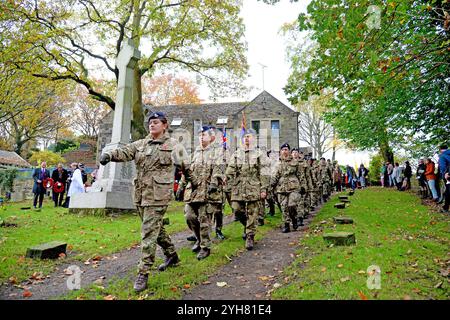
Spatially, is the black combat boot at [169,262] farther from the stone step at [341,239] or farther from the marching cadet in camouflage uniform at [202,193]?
the stone step at [341,239]

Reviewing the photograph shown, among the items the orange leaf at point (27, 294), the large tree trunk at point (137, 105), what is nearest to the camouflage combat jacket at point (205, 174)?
the orange leaf at point (27, 294)

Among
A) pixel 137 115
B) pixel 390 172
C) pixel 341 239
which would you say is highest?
pixel 137 115

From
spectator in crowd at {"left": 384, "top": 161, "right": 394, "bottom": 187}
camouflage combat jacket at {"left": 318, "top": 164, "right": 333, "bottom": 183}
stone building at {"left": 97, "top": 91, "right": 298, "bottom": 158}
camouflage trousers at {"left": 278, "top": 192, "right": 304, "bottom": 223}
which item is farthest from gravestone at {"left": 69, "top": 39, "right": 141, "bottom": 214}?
spectator in crowd at {"left": 384, "top": 161, "right": 394, "bottom": 187}

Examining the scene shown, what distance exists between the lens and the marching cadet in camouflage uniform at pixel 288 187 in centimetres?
888

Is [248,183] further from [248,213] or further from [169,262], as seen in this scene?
[169,262]

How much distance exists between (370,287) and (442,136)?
14.3m

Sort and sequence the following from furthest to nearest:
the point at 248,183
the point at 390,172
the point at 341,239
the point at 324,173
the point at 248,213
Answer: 1. the point at 390,172
2. the point at 324,173
3. the point at 248,183
4. the point at 248,213
5. the point at 341,239

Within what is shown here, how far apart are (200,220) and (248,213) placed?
1.48 metres

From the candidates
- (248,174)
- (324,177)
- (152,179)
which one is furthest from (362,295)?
(324,177)

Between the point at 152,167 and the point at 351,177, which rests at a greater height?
the point at 351,177

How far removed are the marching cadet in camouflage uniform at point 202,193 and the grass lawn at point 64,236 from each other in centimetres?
200

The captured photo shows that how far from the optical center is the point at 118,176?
37.9 feet
